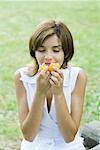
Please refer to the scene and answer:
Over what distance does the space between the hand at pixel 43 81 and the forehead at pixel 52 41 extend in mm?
189

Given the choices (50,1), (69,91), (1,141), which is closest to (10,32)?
(50,1)

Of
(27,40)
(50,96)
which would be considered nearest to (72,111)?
(50,96)

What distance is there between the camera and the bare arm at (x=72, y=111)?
1953 millimetres

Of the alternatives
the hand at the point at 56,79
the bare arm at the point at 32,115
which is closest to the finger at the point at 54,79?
the hand at the point at 56,79

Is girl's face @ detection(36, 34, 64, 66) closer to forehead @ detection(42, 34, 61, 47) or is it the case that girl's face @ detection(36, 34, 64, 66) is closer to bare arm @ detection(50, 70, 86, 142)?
forehead @ detection(42, 34, 61, 47)

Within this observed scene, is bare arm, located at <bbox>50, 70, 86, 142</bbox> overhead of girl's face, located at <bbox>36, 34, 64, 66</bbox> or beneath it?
beneath

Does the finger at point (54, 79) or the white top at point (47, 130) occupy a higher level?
the finger at point (54, 79)

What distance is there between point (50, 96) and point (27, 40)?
12.4 feet

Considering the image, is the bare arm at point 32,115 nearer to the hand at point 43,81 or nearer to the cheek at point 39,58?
the hand at point 43,81

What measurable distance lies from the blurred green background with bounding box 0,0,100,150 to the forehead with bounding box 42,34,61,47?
1.31m

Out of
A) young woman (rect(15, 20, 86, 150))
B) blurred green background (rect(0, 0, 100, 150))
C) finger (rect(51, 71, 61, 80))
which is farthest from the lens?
blurred green background (rect(0, 0, 100, 150))

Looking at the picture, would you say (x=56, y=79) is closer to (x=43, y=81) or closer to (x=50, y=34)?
(x=43, y=81)

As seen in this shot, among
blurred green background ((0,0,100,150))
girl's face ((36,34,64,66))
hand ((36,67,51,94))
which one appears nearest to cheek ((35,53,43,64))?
girl's face ((36,34,64,66))

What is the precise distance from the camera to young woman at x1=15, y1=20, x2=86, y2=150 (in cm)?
195
